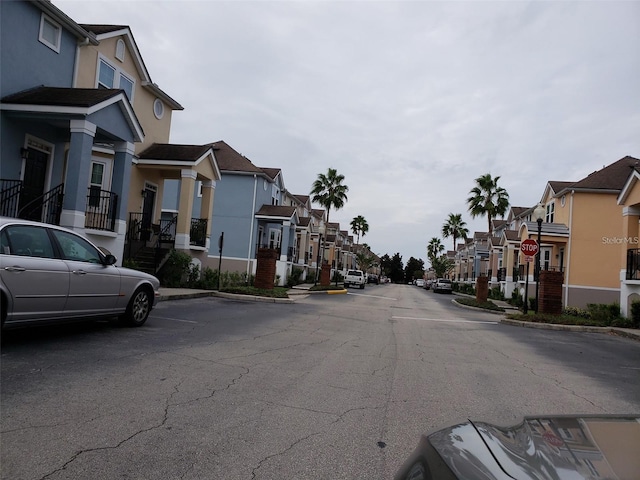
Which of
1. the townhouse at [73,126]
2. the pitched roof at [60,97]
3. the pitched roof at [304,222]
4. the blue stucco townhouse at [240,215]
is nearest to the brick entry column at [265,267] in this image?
the townhouse at [73,126]

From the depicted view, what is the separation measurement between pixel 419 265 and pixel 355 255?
50970 millimetres

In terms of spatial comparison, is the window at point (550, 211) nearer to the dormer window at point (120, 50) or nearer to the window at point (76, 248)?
the dormer window at point (120, 50)

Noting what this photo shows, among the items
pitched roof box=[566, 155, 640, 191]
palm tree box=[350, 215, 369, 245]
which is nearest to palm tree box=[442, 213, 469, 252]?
palm tree box=[350, 215, 369, 245]

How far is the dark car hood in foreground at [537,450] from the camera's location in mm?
1774

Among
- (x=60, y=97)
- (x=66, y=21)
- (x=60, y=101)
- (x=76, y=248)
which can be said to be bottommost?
(x=76, y=248)

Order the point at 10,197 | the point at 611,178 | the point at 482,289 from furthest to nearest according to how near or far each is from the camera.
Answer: the point at 611,178
the point at 482,289
the point at 10,197

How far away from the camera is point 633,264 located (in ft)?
57.6

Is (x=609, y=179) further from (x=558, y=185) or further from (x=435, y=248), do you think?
(x=435, y=248)

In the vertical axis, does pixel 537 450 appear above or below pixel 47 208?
below

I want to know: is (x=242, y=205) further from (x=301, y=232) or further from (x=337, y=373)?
(x=337, y=373)

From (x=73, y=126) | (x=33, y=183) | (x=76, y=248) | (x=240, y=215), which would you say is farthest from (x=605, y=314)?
(x=240, y=215)

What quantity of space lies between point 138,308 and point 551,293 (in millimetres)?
15178

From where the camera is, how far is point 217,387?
5469 millimetres

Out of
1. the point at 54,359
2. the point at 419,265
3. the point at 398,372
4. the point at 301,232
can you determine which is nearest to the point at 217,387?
the point at 54,359
